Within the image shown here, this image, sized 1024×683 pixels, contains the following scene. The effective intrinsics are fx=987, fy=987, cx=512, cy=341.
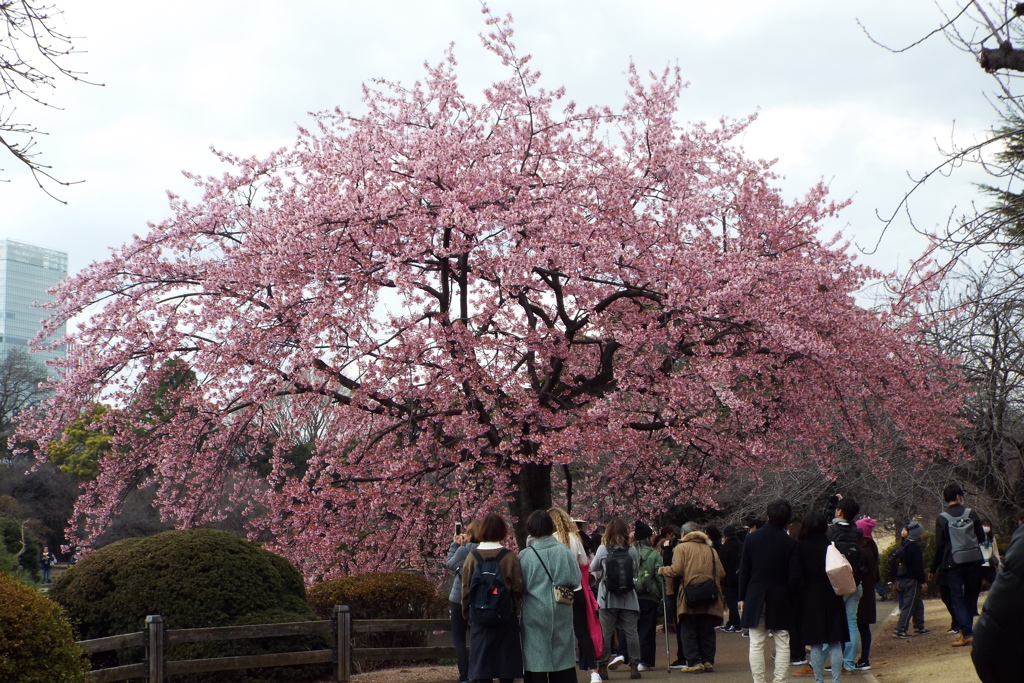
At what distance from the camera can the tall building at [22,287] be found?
114938 mm

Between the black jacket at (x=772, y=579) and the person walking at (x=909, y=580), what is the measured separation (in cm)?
571

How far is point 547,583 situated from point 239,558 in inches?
186

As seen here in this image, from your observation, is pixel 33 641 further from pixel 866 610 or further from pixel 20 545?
pixel 20 545

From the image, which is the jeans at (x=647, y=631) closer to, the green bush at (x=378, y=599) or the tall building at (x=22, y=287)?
the green bush at (x=378, y=599)

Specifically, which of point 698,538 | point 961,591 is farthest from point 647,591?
point 961,591

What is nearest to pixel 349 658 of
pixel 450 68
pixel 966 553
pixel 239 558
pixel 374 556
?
pixel 239 558

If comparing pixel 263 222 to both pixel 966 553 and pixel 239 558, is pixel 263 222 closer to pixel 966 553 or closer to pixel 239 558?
pixel 239 558

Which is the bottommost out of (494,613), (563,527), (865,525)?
(494,613)

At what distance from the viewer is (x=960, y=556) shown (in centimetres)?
1176

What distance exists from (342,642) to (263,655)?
42.7 inches

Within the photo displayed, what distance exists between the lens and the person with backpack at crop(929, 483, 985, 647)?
38.7 feet

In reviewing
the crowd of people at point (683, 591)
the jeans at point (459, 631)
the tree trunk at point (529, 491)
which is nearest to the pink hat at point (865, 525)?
the crowd of people at point (683, 591)

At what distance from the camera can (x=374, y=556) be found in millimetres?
14906

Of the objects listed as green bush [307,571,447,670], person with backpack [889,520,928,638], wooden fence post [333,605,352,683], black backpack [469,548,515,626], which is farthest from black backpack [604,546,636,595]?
person with backpack [889,520,928,638]
